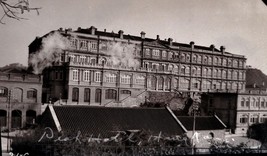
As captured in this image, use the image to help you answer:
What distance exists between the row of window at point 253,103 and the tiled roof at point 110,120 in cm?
123

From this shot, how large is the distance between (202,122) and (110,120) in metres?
1.62

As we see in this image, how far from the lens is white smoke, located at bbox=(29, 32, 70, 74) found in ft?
15.6

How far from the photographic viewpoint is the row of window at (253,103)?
6196mm

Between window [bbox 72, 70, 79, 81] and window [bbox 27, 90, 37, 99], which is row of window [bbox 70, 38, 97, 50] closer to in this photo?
window [bbox 72, 70, 79, 81]

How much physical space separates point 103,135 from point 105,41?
145 cm

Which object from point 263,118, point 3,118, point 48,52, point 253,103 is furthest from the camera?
point 263,118

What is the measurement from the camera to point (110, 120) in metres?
5.79

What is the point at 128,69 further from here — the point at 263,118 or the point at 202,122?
the point at 263,118

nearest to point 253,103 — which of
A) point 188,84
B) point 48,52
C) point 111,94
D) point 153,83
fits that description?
point 188,84

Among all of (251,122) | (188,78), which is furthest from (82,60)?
(251,122)

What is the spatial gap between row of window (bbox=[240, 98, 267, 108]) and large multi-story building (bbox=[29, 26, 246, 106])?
0.75ft

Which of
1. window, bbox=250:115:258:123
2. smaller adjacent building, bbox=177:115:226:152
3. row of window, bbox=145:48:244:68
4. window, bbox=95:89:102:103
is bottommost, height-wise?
smaller adjacent building, bbox=177:115:226:152

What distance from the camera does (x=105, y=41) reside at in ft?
17.6

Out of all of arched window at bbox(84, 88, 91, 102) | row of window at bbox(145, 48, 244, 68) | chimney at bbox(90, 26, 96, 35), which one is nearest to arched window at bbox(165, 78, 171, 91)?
row of window at bbox(145, 48, 244, 68)
